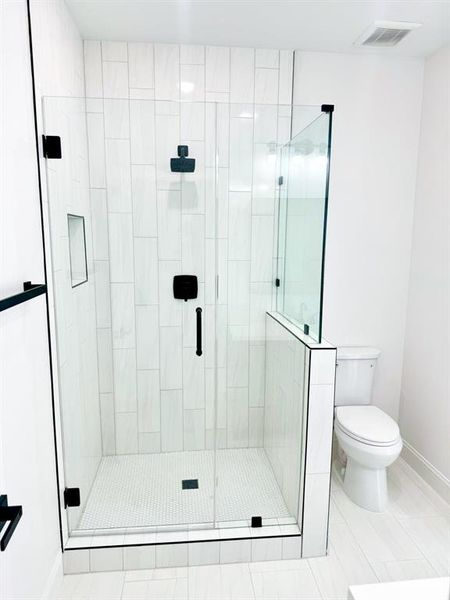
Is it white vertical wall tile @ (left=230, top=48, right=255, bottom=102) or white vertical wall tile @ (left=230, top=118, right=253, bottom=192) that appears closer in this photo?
white vertical wall tile @ (left=230, top=118, right=253, bottom=192)

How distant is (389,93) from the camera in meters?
2.57

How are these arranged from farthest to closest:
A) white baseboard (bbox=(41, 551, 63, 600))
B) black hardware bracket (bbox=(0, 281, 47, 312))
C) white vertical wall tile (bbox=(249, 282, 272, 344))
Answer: white vertical wall tile (bbox=(249, 282, 272, 344)) < white baseboard (bbox=(41, 551, 63, 600)) < black hardware bracket (bbox=(0, 281, 47, 312))

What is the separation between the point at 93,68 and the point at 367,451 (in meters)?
2.70

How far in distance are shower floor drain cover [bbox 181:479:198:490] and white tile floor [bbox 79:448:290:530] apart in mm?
19

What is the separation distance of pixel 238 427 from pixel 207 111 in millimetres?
1836

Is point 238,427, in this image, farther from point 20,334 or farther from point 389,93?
point 389,93

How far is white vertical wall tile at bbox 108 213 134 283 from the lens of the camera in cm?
222

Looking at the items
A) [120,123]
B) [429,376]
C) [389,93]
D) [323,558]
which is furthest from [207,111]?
[323,558]

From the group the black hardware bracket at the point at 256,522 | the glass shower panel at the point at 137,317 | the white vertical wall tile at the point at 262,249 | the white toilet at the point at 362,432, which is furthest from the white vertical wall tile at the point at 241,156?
the black hardware bracket at the point at 256,522

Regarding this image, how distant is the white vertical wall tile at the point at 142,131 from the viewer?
209cm

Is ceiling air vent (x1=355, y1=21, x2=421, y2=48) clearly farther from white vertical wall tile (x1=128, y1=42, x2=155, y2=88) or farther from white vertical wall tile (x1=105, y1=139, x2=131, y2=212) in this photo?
white vertical wall tile (x1=105, y1=139, x2=131, y2=212)

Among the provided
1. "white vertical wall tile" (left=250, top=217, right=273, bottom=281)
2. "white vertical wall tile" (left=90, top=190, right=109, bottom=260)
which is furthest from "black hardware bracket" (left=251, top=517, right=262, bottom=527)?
"white vertical wall tile" (left=90, top=190, right=109, bottom=260)

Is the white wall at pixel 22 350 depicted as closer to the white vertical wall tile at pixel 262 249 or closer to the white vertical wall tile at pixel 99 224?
the white vertical wall tile at pixel 99 224

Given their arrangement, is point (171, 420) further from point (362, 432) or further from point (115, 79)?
point (115, 79)
